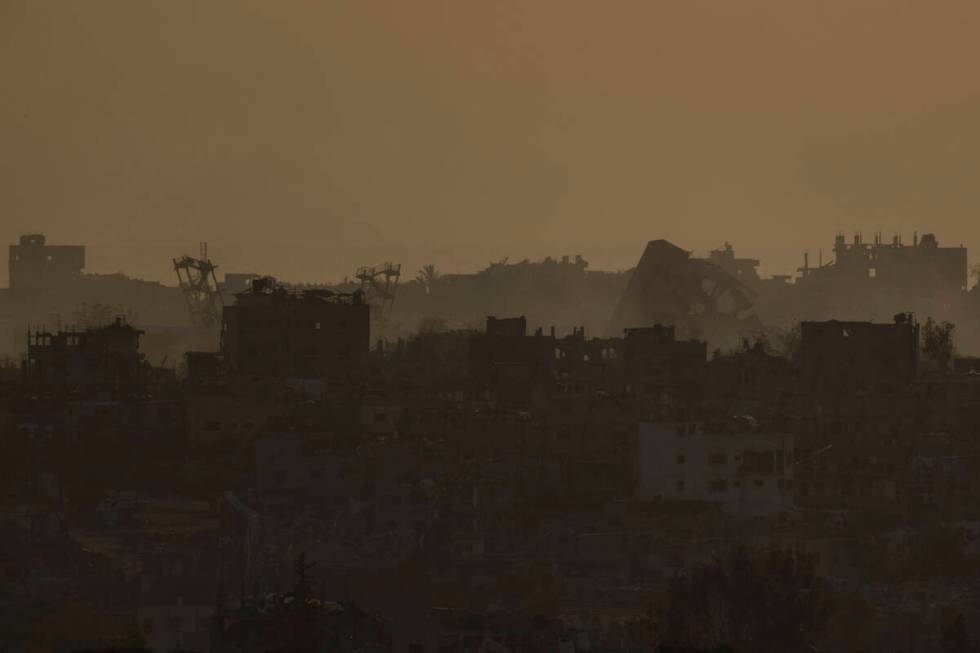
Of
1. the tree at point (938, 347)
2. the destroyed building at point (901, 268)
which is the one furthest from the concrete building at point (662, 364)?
the destroyed building at point (901, 268)

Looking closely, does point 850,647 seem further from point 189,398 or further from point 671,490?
point 189,398

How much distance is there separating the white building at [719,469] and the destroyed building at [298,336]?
1380 cm

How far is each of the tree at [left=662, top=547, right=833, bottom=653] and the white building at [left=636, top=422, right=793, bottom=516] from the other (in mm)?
10329

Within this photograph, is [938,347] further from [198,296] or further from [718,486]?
[198,296]

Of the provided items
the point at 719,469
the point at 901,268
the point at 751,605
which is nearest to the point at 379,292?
the point at 901,268

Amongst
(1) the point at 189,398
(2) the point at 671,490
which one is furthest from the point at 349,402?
(2) the point at 671,490

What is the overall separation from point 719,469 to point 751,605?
13.7 meters

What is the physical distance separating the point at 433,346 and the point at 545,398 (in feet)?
53.1

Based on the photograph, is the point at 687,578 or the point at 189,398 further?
the point at 189,398

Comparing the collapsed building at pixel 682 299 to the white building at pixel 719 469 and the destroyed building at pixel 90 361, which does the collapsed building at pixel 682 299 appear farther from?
the white building at pixel 719 469

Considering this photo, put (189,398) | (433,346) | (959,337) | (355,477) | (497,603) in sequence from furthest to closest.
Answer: (959,337)
(433,346)
(189,398)
(355,477)
(497,603)

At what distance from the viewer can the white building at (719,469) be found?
236ft

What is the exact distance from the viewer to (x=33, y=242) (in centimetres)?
16338

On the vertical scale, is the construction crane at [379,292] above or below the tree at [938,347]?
above
